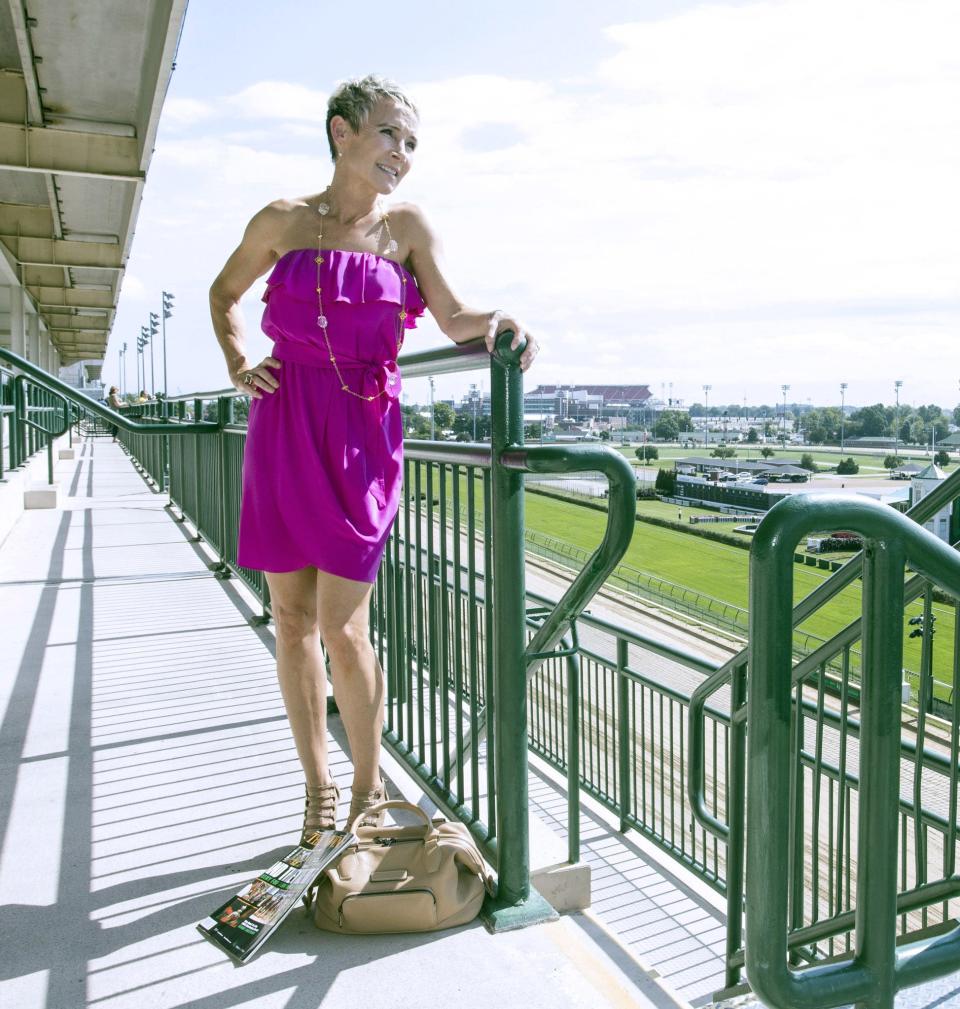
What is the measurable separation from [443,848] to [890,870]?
1037mm

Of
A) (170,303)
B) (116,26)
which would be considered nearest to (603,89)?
(170,303)

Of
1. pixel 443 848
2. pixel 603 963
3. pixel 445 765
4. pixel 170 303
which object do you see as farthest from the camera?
pixel 170 303

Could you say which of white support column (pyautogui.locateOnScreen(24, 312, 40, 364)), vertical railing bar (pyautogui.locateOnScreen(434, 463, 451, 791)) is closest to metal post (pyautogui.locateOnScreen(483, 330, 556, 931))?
vertical railing bar (pyautogui.locateOnScreen(434, 463, 451, 791))

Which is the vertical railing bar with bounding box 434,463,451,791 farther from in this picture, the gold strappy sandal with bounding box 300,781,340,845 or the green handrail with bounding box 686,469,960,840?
the green handrail with bounding box 686,469,960,840

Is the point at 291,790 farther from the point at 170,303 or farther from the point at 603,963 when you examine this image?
the point at 170,303

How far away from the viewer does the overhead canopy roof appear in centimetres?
842

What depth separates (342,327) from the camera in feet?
6.92

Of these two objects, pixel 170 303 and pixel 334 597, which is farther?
pixel 170 303

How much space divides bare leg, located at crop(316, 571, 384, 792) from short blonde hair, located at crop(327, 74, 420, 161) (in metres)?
1.02

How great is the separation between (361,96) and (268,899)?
68.3 inches

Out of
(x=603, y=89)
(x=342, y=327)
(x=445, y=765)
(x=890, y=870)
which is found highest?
(x=603, y=89)

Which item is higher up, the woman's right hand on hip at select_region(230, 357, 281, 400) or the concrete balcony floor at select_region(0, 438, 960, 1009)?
the woman's right hand on hip at select_region(230, 357, 281, 400)

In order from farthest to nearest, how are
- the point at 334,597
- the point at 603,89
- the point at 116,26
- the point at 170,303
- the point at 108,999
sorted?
the point at 603,89, the point at 170,303, the point at 116,26, the point at 334,597, the point at 108,999

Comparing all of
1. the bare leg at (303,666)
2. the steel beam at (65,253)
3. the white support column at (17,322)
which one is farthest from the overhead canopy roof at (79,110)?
the bare leg at (303,666)
